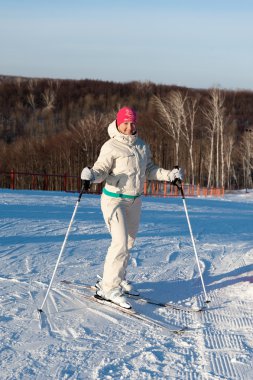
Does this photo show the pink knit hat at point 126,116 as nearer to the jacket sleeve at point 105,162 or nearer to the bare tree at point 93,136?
the jacket sleeve at point 105,162

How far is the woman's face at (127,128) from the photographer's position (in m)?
4.38

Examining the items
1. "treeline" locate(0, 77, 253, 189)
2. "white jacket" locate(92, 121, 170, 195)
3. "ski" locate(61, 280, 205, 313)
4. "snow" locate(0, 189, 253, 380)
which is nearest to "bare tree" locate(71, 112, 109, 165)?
"treeline" locate(0, 77, 253, 189)

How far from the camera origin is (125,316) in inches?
160

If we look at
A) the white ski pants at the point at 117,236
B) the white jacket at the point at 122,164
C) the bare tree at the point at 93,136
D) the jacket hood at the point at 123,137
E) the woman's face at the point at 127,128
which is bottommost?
the white ski pants at the point at 117,236

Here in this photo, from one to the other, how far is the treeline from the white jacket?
38264 mm

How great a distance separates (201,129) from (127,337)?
58.9 metres

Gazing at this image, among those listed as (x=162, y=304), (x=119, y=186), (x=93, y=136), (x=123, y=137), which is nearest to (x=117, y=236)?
(x=119, y=186)

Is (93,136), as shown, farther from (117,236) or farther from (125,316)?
(125,316)

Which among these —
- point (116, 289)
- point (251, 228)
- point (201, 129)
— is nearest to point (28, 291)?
point (116, 289)

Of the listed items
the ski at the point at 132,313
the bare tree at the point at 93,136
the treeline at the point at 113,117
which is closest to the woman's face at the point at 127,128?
the ski at the point at 132,313

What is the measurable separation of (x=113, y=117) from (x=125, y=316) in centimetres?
4968

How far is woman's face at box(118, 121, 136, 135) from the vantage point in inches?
172

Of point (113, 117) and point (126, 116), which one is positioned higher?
point (113, 117)

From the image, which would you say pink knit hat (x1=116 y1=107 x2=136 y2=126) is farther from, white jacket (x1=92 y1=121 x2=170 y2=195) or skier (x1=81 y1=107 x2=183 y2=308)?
white jacket (x1=92 y1=121 x2=170 y2=195)
